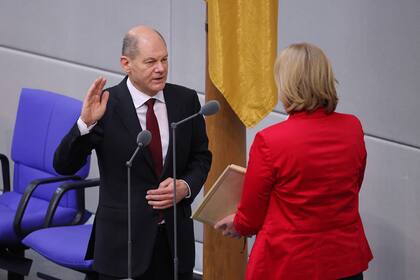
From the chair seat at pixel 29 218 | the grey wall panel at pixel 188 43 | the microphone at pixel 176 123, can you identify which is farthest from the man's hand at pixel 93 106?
the grey wall panel at pixel 188 43

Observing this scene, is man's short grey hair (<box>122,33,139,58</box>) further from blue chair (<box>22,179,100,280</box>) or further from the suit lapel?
blue chair (<box>22,179,100,280</box>)

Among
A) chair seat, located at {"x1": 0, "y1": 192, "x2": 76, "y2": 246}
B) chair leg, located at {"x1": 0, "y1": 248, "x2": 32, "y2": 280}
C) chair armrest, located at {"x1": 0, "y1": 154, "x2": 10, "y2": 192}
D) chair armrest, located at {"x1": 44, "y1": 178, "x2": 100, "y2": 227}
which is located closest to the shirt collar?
chair armrest, located at {"x1": 44, "y1": 178, "x2": 100, "y2": 227}

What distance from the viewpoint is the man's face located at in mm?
3832

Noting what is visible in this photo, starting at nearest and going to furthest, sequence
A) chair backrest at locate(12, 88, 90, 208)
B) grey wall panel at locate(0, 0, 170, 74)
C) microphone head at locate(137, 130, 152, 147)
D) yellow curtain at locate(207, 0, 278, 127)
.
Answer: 1. microphone head at locate(137, 130, 152, 147)
2. yellow curtain at locate(207, 0, 278, 127)
3. chair backrest at locate(12, 88, 90, 208)
4. grey wall panel at locate(0, 0, 170, 74)

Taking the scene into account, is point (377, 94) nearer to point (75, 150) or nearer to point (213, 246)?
point (213, 246)

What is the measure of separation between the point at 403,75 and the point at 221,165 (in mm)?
969

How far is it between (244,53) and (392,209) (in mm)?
1234

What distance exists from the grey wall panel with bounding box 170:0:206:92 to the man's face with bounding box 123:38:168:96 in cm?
177

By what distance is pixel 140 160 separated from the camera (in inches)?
151

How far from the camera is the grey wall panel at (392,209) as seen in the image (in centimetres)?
483

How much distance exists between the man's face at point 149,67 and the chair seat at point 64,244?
48.4 inches

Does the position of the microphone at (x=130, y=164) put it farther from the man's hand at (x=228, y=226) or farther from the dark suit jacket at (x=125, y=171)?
the man's hand at (x=228, y=226)

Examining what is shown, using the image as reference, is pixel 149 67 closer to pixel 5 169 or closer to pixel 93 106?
pixel 93 106

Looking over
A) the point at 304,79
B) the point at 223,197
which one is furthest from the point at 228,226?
the point at 304,79
